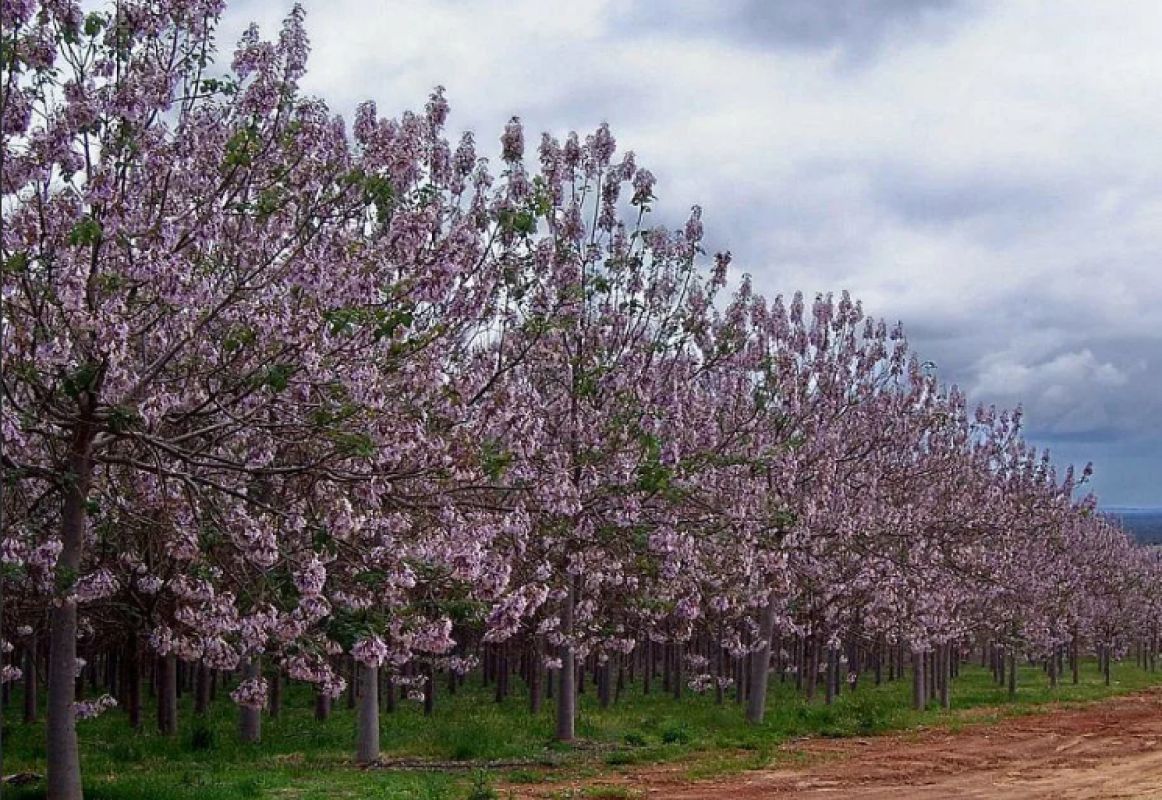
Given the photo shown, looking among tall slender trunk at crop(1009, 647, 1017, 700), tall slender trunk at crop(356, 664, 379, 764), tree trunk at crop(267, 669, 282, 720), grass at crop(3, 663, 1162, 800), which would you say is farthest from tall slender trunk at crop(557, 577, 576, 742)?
tall slender trunk at crop(1009, 647, 1017, 700)

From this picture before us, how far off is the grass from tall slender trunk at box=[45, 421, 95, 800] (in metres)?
2.16

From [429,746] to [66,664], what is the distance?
10777mm

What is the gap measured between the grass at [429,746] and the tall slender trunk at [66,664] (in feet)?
7.09

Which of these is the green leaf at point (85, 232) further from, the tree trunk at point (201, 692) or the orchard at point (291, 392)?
the tree trunk at point (201, 692)

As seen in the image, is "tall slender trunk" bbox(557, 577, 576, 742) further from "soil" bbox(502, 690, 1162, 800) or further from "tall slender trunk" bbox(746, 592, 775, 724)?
"tall slender trunk" bbox(746, 592, 775, 724)

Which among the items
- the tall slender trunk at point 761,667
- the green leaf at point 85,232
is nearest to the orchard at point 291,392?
the green leaf at point 85,232

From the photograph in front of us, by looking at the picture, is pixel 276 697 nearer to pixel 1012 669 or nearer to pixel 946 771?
pixel 946 771

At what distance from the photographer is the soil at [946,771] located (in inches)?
669

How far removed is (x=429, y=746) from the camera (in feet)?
72.0

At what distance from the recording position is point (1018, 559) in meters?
39.1

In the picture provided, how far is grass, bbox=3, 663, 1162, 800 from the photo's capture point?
16156 mm

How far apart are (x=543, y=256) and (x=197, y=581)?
6130 millimetres

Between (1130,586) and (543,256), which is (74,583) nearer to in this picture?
(543,256)

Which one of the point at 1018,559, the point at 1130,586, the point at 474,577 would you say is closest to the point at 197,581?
the point at 474,577
